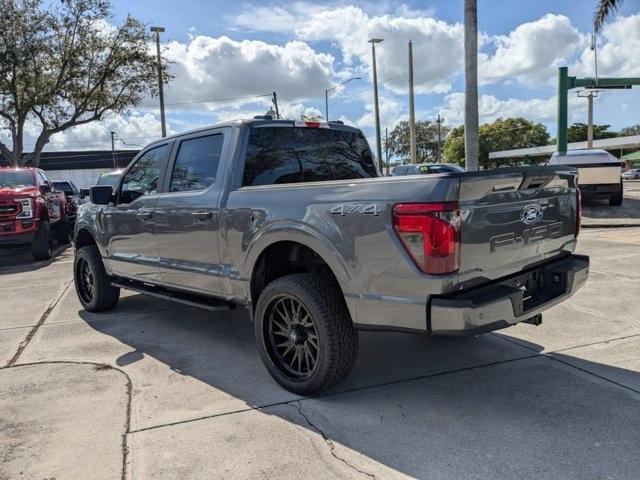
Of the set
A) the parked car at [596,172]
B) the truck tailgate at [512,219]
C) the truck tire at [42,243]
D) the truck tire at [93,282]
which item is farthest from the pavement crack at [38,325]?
the parked car at [596,172]

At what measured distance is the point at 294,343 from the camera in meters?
3.86

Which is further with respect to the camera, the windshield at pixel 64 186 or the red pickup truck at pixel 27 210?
the windshield at pixel 64 186

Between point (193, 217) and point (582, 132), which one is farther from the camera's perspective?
point (582, 132)

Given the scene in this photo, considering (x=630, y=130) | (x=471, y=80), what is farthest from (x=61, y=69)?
(x=630, y=130)

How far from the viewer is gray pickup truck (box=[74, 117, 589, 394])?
3.03m

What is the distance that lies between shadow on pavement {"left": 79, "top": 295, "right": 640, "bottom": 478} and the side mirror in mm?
1479

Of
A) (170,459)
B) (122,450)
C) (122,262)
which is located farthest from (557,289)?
(122,262)

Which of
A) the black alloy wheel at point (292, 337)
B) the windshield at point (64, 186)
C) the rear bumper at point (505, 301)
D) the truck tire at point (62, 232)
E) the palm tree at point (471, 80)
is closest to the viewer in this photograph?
the rear bumper at point (505, 301)

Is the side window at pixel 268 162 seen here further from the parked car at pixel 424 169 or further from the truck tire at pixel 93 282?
the parked car at pixel 424 169

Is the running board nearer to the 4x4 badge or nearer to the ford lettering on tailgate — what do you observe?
the 4x4 badge

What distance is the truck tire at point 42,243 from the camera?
11.0m

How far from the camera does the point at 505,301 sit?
316 centimetres

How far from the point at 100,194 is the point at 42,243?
6.44 metres

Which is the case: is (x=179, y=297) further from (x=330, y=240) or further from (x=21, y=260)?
(x=21, y=260)
